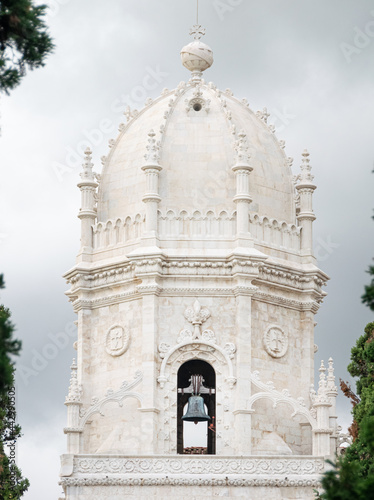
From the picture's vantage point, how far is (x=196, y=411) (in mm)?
55781

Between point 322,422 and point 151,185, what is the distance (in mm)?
9712

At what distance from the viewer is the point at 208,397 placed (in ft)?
191

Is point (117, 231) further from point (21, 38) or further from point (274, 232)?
point (21, 38)

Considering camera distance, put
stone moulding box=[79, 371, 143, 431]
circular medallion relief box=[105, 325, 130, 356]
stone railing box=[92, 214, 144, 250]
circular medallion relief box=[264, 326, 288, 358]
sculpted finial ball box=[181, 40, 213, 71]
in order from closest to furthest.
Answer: stone moulding box=[79, 371, 143, 431] → circular medallion relief box=[105, 325, 130, 356] → circular medallion relief box=[264, 326, 288, 358] → stone railing box=[92, 214, 144, 250] → sculpted finial ball box=[181, 40, 213, 71]

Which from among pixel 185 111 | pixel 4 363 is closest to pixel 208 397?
pixel 185 111

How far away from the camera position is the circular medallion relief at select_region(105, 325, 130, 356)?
57.6m

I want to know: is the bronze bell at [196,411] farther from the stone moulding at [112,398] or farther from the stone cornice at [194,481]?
the stone cornice at [194,481]

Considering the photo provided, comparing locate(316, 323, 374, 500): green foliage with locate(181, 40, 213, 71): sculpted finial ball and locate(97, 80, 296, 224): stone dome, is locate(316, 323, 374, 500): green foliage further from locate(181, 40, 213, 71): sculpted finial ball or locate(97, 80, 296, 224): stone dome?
locate(181, 40, 213, 71): sculpted finial ball

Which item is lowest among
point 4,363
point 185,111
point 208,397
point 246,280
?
point 4,363

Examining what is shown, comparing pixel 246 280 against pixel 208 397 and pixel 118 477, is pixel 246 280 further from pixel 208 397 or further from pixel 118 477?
pixel 118 477

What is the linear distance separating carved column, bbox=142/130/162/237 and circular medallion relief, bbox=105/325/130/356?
11.0 ft

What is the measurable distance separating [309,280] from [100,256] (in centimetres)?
718

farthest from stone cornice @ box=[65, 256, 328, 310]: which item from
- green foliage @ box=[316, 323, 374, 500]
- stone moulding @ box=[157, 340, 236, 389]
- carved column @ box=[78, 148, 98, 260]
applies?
green foliage @ box=[316, 323, 374, 500]

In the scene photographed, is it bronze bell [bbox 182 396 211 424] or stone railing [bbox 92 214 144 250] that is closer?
bronze bell [bbox 182 396 211 424]
